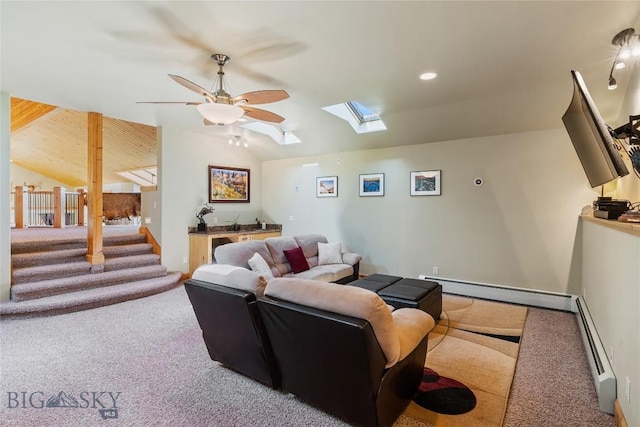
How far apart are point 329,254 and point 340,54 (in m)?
3.20

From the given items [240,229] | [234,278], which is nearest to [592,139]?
[234,278]

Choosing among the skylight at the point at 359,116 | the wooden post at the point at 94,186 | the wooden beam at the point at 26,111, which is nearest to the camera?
the wooden post at the point at 94,186

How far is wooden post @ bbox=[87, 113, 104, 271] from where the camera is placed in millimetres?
4980

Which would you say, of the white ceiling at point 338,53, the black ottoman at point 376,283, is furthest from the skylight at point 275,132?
the black ottoman at point 376,283

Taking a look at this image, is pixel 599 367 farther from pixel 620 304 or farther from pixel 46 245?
pixel 46 245

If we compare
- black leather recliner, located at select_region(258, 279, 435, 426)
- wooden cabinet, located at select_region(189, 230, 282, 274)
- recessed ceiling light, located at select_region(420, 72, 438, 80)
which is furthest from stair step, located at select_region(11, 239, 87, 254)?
recessed ceiling light, located at select_region(420, 72, 438, 80)

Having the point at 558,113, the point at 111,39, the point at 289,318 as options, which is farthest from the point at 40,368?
the point at 558,113

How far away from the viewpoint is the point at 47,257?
483cm

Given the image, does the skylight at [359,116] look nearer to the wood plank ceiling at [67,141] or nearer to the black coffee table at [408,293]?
the black coffee table at [408,293]

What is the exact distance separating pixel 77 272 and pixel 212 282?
151 inches

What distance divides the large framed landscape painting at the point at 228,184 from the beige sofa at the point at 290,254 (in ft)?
7.63

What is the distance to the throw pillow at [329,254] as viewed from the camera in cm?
530

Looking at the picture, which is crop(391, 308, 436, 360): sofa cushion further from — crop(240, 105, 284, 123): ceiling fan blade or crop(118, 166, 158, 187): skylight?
crop(118, 166, 158, 187): skylight

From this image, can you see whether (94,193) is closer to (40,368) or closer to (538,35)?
(40,368)
